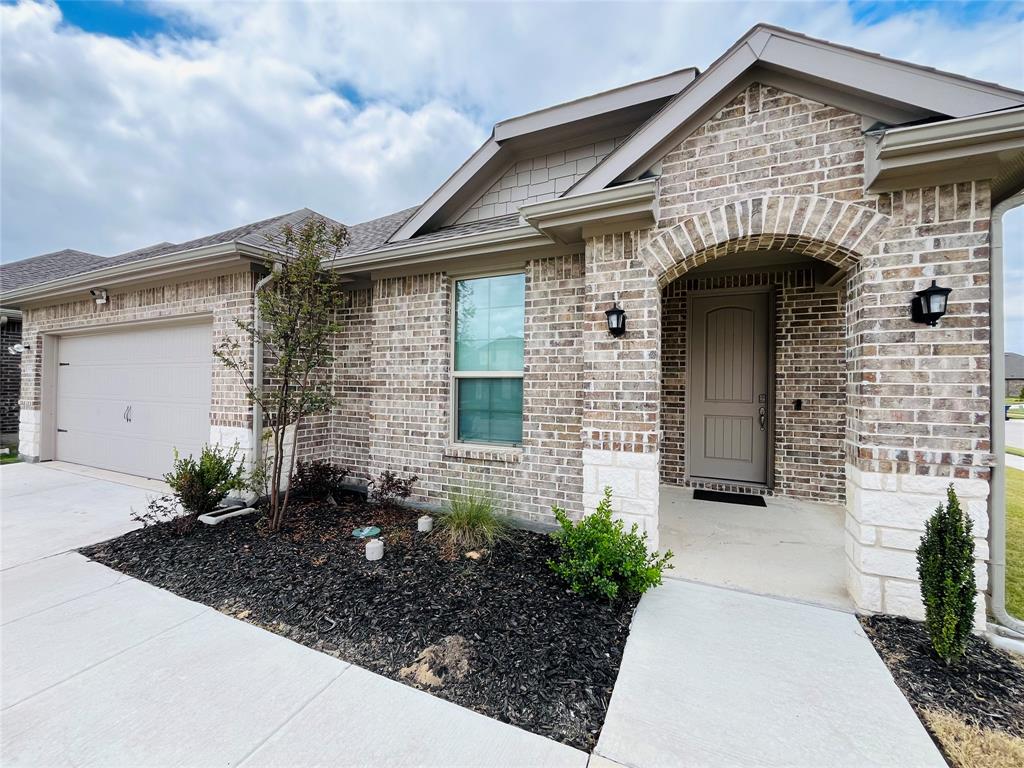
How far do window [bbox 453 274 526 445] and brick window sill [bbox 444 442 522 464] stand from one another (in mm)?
109

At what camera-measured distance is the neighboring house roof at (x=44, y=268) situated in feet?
30.8

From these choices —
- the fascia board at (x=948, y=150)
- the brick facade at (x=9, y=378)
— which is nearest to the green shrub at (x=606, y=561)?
the fascia board at (x=948, y=150)

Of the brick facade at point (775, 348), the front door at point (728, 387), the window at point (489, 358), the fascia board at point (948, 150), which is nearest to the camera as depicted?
the fascia board at point (948, 150)

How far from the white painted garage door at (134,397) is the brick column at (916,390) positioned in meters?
7.36

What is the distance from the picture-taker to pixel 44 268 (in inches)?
415

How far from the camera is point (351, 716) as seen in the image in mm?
2059

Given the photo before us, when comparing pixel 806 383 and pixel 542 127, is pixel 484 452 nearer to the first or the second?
pixel 542 127

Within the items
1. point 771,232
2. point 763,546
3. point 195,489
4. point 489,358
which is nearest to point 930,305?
point 771,232

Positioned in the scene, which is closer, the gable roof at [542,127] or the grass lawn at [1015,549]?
the grass lawn at [1015,549]

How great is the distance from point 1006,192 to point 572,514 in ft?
14.0

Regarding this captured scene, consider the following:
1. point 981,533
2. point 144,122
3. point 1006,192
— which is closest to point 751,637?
point 981,533

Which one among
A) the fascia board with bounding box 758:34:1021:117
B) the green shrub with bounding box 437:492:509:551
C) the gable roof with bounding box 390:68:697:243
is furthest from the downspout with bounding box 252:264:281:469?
the fascia board with bounding box 758:34:1021:117

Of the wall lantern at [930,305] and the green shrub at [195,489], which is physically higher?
the wall lantern at [930,305]

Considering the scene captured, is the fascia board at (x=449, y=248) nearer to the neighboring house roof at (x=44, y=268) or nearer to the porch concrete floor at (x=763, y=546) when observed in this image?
the porch concrete floor at (x=763, y=546)
